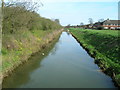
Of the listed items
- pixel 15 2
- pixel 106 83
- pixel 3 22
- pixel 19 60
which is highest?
pixel 15 2

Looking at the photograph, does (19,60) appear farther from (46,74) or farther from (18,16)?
(18,16)

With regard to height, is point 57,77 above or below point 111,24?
below

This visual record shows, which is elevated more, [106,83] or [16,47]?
[16,47]

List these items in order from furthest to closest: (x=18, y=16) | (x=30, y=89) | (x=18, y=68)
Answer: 1. (x=18, y=16)
2. (x=18, y=68)
3. (x=30, y=89)

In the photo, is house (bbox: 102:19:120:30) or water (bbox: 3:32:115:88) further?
house (bbox: 102:19:120:30)

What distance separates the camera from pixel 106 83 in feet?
31.3

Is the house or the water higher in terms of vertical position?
the house

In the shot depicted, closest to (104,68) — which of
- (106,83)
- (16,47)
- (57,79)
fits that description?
(106,83)

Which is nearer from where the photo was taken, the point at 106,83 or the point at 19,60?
the point at 106,83

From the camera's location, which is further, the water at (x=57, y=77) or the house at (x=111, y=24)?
the house at (x=111, y=24)

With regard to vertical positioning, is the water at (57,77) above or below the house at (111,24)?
below

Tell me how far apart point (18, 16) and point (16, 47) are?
2.95 m

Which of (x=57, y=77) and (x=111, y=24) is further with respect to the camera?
(x=111, y=24)

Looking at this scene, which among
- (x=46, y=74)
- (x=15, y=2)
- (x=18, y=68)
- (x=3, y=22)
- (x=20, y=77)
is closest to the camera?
(x=20, y=77)
